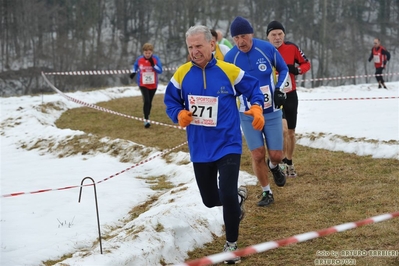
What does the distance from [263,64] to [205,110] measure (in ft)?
6.12

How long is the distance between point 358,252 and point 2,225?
414 centimetres

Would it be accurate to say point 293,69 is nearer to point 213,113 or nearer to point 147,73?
point 213,113

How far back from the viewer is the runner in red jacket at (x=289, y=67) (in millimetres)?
7711

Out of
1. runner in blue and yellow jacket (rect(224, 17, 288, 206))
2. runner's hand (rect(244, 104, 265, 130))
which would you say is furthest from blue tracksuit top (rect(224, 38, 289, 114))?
runner's hand (rect(244, 104, 265, 130))

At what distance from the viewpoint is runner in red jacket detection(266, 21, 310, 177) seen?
771 cm

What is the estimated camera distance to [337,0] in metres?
59.0

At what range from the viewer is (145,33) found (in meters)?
59.0

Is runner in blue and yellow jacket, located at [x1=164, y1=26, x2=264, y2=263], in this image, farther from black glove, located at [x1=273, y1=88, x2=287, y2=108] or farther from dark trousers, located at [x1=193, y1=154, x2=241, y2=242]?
black glove, located at [x1=273, y1=88, x2=287, y2=108]

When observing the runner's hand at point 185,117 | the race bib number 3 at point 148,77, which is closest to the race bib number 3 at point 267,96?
the runner's hand at point 185,117

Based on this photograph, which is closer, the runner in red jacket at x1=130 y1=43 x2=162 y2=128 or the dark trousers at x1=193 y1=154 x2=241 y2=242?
the dark trousers at x1=193 y1=154 x2=241 y2=242

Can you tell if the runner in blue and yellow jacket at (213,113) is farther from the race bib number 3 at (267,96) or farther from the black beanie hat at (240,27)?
the race bib number 3 at (267,96)

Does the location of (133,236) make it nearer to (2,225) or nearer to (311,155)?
(2,225)

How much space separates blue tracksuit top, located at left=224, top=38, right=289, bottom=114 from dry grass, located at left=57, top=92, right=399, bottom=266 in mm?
1182

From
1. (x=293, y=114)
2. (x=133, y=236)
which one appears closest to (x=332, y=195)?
(x=293, y=114)
